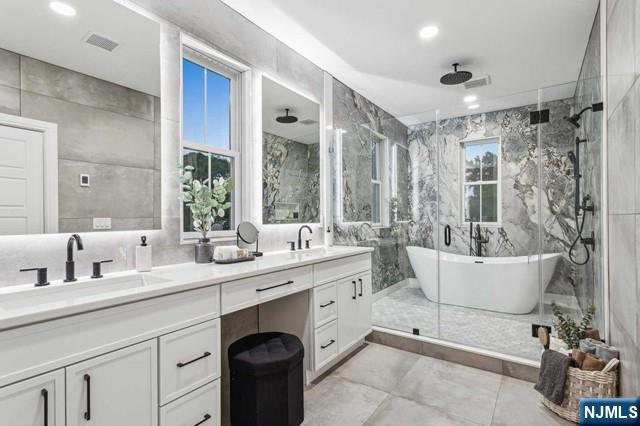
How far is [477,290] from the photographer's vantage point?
3453 mm

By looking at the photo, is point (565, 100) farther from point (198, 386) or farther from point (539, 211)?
point (198, 386)

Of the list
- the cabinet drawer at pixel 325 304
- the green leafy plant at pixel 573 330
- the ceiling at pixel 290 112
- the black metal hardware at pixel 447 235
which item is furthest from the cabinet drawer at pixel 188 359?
the black metal hardware at pixel 447 235

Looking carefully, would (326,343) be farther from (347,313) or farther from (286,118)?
(286,118)

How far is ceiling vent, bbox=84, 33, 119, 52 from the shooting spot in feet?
5.06

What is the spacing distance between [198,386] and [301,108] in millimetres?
2441

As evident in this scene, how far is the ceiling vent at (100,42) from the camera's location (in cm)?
154

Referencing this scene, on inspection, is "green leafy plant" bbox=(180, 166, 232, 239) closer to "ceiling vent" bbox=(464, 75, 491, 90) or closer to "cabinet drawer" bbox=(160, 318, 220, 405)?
"cabinet drawer" bbox=(160, 318, 220, 405)

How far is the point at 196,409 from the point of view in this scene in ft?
4.48

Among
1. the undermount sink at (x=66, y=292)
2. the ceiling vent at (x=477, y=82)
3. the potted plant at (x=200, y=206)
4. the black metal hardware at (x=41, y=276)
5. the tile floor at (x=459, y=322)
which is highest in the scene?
the ceiling vent at (x=477, y=82)

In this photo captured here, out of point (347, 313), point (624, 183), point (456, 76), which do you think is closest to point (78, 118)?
point (347, 313)

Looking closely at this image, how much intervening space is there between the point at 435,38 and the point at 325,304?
246 centimetres

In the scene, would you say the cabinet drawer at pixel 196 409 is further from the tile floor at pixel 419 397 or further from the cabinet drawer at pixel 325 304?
the cabinet drawer at pixel 325 304

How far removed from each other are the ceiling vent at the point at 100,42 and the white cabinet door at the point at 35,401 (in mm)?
1487

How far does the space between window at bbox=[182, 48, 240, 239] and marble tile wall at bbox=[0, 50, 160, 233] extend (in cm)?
24
